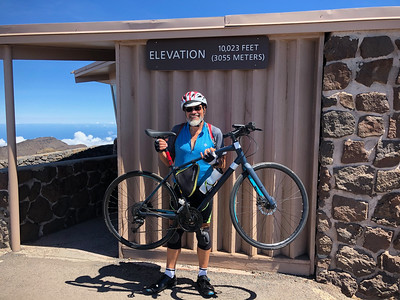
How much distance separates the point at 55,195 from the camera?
537 cm

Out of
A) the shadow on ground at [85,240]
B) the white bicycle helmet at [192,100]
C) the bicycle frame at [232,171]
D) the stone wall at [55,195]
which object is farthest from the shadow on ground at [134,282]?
the white bicycle helmet at [192,100]

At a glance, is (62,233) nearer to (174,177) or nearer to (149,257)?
(149,257)

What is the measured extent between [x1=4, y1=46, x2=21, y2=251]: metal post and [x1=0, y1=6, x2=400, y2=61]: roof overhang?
0.21m

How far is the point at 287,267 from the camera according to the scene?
3994mm

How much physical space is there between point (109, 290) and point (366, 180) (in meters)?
3.00

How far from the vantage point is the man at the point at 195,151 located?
10.9 ft

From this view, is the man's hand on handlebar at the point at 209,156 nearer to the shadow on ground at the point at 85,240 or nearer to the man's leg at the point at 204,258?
the man's leg at the point at 204,258

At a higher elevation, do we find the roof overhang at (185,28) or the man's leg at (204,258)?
the roof overhang at (185,28)

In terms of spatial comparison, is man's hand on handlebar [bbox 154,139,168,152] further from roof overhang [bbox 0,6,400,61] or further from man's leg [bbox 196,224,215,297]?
roof overhang [bbox 0,6,400,61]

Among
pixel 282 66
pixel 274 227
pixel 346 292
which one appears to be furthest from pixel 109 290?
pixel 282 66

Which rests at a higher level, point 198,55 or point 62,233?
point 198,55

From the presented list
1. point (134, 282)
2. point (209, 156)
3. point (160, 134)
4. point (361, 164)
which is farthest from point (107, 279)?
point (361, 164)

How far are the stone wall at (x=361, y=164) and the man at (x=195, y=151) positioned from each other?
4.27 ft

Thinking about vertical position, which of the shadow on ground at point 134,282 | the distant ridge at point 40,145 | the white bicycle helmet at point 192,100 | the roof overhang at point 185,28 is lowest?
the shadow on ground at point 134,282
